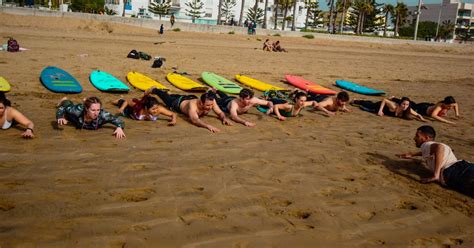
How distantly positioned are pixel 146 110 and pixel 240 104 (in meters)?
1.85

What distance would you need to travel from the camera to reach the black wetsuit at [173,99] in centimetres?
738

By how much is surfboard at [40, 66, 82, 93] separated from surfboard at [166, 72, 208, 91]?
7.87 ft

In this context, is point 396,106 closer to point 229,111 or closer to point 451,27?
point 229,111

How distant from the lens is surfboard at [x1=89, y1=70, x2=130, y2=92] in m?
8.52

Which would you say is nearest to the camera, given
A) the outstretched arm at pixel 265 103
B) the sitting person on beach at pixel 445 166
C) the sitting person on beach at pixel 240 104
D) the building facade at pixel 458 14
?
the sitting person on beach at pixel 445 166

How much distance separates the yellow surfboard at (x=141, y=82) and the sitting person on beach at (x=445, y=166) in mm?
5964

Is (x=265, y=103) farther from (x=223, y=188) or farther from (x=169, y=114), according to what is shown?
(x=223, y=188)

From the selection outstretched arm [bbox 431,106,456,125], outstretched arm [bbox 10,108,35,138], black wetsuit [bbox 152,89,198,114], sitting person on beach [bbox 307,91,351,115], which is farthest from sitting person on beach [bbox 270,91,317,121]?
outstretched arm [bbox 10,108,35,138]

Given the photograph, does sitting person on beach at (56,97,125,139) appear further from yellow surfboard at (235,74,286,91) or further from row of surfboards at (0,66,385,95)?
yellow surfboard at (235,74,286,91)

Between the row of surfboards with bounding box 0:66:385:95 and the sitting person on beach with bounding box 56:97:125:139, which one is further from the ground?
the row of surfboards with bounding box 0:66:385:95

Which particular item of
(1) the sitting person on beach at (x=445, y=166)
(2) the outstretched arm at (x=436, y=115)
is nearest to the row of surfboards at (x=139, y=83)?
(2) the outstretched arm at (x=436, y=115)

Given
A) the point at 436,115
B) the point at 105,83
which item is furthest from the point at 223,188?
the point at 436,115

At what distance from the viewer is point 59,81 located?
28.0 feet

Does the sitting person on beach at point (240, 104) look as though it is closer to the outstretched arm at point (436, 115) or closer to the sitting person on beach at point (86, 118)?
Answer: the sitting person on beach at point (86, 118)
